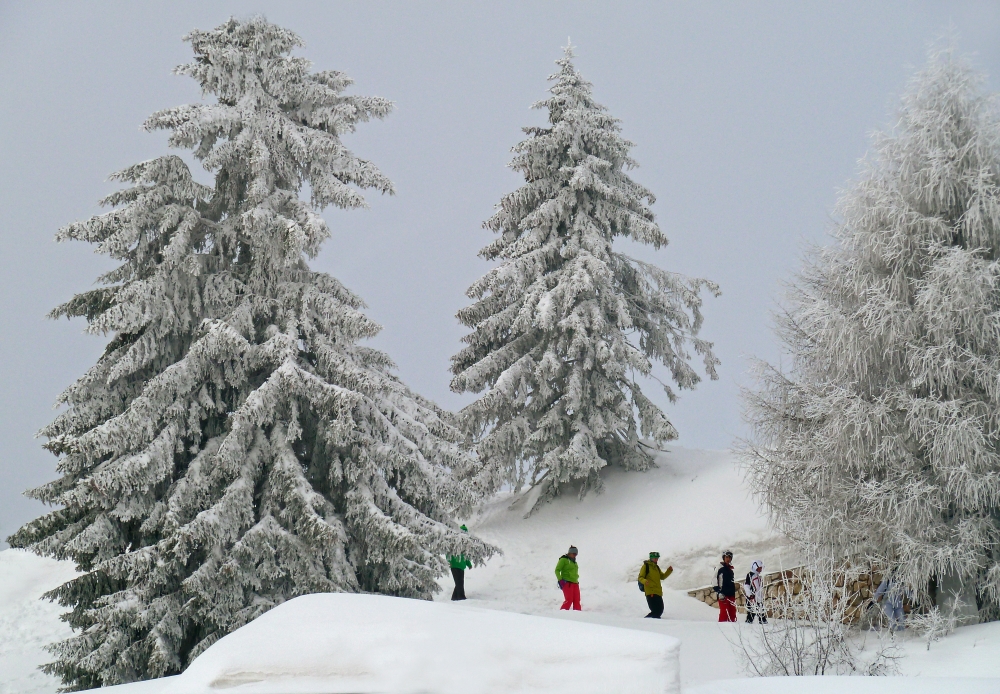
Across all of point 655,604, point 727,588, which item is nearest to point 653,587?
point 655,604

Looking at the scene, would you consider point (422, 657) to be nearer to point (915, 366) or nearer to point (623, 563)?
point (915, 366)

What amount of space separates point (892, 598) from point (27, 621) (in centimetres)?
1809

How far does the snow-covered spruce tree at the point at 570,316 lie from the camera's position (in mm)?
20531

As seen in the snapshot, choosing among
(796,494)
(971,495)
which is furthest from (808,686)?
(796,494)

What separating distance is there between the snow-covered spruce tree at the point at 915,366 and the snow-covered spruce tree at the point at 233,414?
597 cm

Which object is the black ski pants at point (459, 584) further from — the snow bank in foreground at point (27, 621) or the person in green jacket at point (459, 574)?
the snow bank in foreground at point (27, 621)

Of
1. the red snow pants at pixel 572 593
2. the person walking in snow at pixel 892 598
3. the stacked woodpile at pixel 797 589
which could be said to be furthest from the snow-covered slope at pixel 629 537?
the person walking in snow at pixel 892 598

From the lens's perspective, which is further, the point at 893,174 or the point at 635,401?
the point at 635,401

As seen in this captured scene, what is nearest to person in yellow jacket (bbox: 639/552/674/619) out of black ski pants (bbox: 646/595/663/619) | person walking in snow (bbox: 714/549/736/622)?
black ski pants (bbox: 646/595/663/619)

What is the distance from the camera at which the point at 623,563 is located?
1819cm

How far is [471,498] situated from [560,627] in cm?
813

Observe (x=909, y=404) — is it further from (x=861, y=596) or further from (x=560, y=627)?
(x=560, y=627)

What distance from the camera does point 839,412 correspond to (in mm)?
13266

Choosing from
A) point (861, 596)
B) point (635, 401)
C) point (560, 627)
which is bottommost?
point (861, 596)
